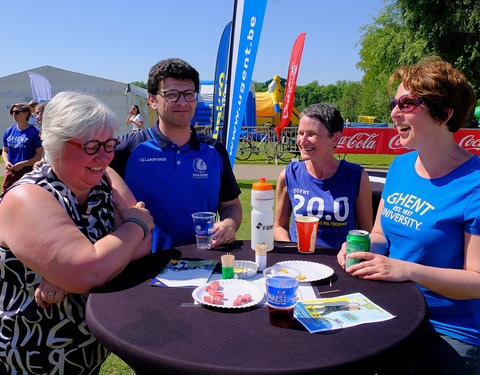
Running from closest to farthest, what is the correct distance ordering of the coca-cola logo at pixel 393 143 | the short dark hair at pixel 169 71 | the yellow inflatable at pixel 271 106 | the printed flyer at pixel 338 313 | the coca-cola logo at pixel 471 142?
the printed flyer at pixel 338 313 → the short dark hair at pixel 169 71 → the coca-cola logo at pixel 471 142 → the coca-cola logo at pixel 393 143 → the yellow inflatable at pixel 271 106

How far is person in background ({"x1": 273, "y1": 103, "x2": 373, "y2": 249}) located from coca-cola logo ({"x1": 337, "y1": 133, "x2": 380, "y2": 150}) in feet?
31.7

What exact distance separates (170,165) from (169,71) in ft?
2.14

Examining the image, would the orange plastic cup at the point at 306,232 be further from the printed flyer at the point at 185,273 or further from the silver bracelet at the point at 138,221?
the silver bracelet at the point at 138,221

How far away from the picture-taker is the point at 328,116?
275cm

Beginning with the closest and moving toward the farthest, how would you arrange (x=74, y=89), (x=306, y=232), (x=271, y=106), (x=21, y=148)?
1. (x=306, y=232)
2. (x=21, y=148)
3. (x=74, y=89)
4. (x=271, y=106)

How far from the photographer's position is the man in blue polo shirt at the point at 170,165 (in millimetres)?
2496

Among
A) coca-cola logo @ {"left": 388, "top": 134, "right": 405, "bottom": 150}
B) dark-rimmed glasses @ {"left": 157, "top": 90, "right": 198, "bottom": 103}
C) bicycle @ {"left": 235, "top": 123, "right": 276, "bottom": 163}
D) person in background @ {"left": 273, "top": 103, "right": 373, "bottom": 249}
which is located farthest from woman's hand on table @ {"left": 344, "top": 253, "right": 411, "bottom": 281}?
bicycle @ {"left": 235, "top": 123, "right": 276, "bottom": 163}

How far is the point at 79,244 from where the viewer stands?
147cm

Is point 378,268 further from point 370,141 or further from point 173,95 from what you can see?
point 370,141

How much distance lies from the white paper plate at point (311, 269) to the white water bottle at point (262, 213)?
184mm

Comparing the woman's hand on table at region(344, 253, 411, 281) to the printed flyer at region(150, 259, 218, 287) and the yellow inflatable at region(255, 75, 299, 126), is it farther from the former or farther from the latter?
the yellow inflatable at region(255, 75, 299, 126)

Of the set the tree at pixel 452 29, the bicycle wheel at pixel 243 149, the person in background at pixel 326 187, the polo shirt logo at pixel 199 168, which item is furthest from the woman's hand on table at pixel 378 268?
the tree at pixel 452 29

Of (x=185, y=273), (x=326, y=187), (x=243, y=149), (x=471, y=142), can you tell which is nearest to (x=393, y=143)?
(x=471, y=142)

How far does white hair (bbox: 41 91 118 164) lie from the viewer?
5.32ft
